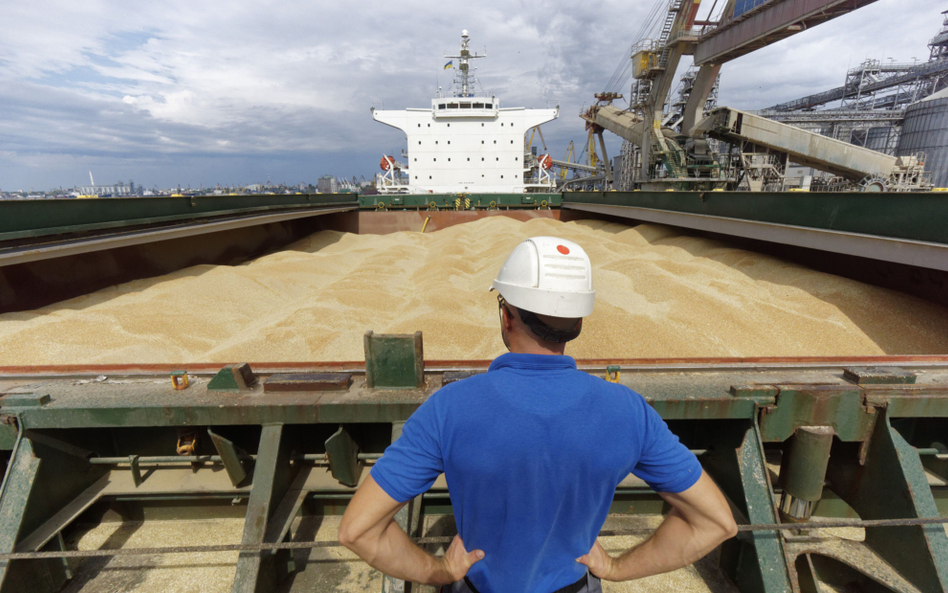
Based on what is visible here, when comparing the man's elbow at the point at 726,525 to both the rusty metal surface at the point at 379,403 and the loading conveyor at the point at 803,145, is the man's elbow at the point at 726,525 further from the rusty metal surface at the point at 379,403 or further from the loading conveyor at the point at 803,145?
the loading conveyor at the point at 803,145

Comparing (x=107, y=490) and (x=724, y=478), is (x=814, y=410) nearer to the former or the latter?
(x=724, y=478)

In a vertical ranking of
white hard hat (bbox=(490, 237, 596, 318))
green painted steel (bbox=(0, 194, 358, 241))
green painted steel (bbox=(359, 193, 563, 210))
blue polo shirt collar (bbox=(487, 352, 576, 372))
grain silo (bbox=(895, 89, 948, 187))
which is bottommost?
blue polo shirt collar (bbox=(487, 352, 576, 372))

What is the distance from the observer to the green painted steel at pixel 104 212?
397 centimetres

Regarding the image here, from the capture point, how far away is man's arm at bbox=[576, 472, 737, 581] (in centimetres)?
102

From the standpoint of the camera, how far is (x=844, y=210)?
14.0ft

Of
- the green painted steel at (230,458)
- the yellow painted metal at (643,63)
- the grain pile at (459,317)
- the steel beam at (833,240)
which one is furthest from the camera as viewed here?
the yellow painted metal at (643,63)

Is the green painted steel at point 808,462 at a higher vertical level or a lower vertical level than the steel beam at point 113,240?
lower

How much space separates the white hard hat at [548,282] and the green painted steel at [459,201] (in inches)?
475

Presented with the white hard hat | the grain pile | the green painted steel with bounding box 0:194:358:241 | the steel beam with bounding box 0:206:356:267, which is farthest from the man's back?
the green painted steel with bounding box 0:194:358:241

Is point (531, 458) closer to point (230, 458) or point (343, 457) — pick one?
point (343, 457)

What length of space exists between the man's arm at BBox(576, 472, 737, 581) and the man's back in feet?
0.19

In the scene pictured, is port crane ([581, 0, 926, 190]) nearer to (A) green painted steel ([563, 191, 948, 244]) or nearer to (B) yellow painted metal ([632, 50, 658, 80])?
(B) yellow painted metal ([632, 50, 658, 80])

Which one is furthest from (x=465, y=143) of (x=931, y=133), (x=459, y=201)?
(x=931, y=133)

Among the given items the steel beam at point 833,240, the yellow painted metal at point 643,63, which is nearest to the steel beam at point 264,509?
the steel beam at point 833,240
